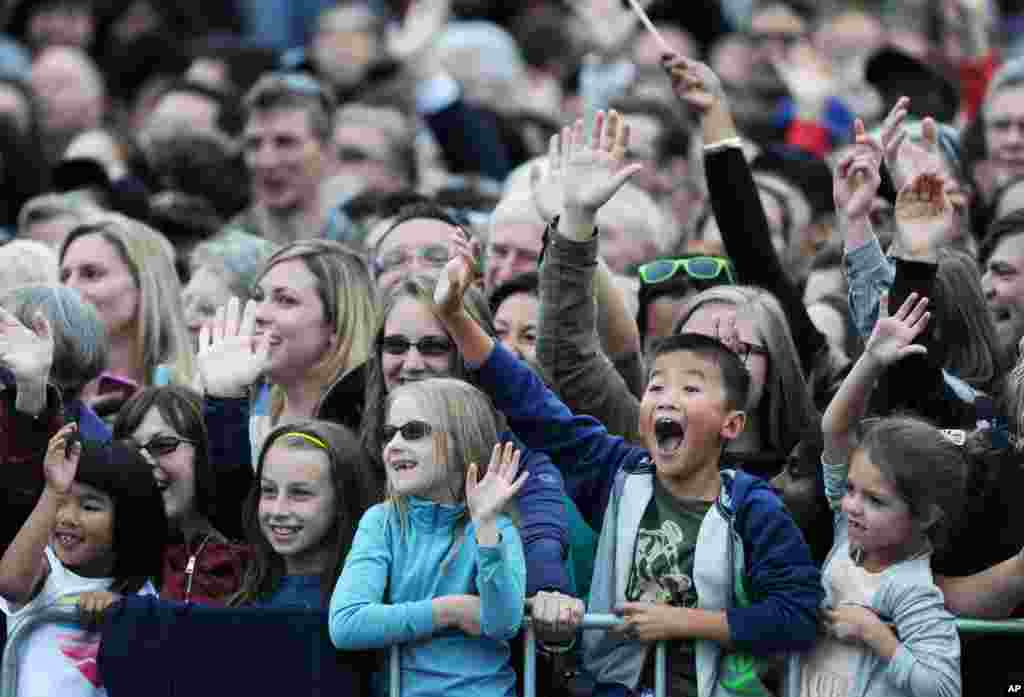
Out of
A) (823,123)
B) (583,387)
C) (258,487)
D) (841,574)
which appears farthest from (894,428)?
(823,123)

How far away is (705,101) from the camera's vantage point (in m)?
7.64

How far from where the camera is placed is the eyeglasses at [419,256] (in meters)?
7.72

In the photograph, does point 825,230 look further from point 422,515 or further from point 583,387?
point 422,515

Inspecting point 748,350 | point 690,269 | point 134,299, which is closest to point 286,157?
point 134,299

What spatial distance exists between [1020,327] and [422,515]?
225 centimetres

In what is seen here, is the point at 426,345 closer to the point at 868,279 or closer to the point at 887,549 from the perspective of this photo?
the point at 868,279

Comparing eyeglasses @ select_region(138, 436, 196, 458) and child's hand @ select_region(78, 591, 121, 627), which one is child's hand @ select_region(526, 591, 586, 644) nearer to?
child's hand @ select_region(78, 591, 121, 627)

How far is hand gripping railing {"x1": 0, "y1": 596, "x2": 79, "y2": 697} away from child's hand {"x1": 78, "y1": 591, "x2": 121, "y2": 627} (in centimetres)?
2

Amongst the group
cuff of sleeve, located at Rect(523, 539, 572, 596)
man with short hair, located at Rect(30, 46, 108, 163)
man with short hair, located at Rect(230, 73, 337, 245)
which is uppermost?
man with short hair, located at Rect(30, 46, 108, 163)

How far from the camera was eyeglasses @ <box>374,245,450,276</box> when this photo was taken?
7723 millimetres

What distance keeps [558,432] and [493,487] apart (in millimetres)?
450

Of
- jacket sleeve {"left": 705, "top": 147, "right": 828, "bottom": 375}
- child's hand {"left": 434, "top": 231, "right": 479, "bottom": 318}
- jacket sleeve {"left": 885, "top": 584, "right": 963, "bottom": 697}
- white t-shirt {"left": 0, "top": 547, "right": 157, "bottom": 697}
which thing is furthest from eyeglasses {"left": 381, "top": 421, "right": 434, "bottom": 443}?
jacket sleeve {"left": 705, "top": 147, "right": 828, "bottom": 375}

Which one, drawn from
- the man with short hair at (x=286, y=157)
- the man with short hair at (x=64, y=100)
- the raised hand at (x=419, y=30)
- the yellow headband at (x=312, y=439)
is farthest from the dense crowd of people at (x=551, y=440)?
the raised hand at (x=419, y=30)

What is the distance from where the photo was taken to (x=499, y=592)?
19.3ft
